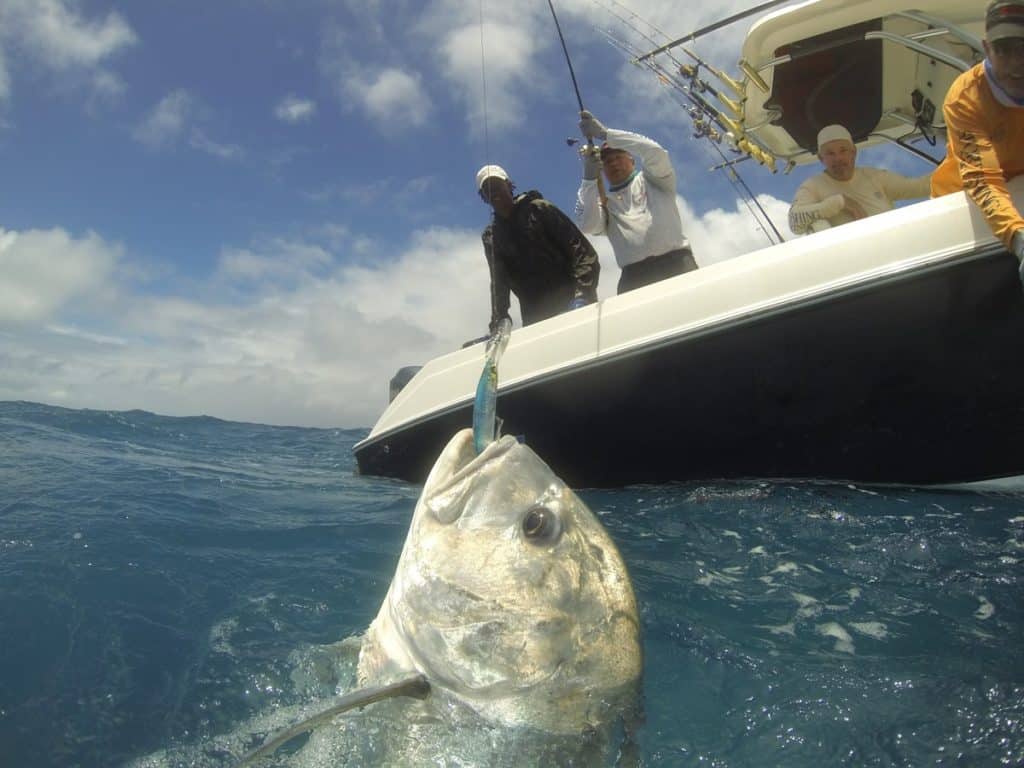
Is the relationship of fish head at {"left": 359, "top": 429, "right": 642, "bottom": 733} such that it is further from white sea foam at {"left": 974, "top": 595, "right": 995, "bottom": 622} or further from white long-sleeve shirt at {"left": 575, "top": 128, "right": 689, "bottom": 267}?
white long-sleeve shirt at {"left": 575, "top": 128, "right": 689, "bottom": 267}

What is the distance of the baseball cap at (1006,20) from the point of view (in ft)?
9.41

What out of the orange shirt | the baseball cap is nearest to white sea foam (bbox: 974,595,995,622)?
the orange shirt

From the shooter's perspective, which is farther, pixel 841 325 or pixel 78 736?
pixel 841 325

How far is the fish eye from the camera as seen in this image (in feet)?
5.90

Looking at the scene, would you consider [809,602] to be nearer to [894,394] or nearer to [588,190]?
[894,394]

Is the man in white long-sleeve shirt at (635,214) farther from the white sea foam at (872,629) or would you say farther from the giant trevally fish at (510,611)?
the giant trevally fish at (510,611)

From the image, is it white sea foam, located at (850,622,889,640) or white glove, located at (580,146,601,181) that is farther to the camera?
white glove, located at (580,146,601,181)

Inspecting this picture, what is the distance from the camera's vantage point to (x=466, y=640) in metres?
1.69

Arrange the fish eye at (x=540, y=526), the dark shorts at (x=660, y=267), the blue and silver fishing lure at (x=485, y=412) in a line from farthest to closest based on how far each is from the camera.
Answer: the dark shorts at (x=660, y=267), the blue and silver fishing lure at (x=485, y=412), the fish eye at (x=540, y=526)

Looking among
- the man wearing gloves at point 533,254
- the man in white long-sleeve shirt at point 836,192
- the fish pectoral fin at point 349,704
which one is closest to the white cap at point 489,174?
the man wearing gloves at point 533,254

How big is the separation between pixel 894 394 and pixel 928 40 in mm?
3253

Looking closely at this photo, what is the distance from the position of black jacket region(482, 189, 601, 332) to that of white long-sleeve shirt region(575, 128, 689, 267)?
20 centimetres

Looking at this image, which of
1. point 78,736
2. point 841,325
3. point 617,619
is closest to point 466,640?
point 617,619

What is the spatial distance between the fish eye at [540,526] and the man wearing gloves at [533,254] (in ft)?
10.8
